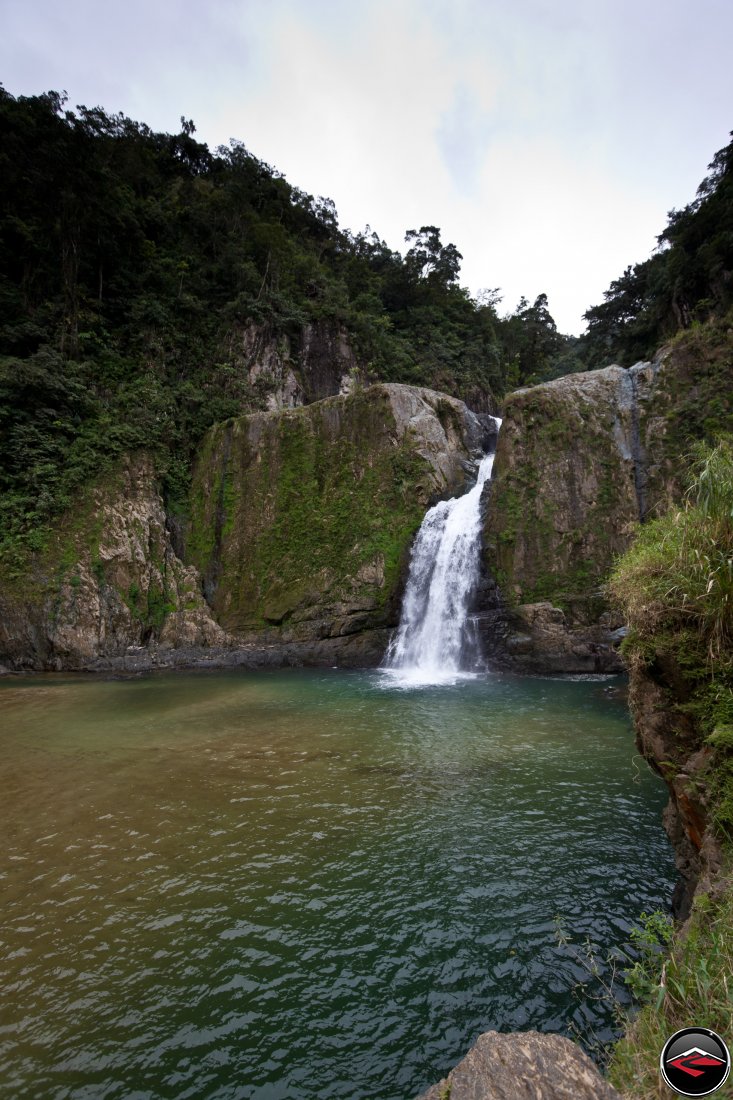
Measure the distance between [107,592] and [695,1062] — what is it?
1916cm

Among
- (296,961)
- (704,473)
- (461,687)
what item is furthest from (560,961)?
(461,687)

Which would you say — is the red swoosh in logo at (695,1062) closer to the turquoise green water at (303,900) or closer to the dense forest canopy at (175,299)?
the turquoise green water at (303,900)

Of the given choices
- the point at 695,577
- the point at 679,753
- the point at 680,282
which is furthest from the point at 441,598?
the point at 680,282

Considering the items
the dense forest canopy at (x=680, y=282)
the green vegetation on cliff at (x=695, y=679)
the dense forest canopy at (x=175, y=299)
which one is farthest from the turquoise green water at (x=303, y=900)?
the dense forest canopy at (x=680, y=282)

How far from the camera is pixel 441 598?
1717cm

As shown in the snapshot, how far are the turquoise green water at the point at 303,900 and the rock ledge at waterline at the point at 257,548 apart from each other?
887 centimetres

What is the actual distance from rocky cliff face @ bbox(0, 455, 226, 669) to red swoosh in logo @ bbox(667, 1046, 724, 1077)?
18.4 metres

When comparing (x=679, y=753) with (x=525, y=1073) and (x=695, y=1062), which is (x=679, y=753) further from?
(x=525, y=1073)

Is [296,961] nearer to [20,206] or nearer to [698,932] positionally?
[698,932]

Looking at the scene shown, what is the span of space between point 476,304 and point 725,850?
134ft

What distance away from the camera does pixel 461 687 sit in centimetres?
1356

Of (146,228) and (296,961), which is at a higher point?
(146,228)

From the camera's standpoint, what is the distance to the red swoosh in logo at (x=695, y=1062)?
1.59m

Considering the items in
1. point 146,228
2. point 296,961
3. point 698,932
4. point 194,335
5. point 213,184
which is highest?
point 213,184
